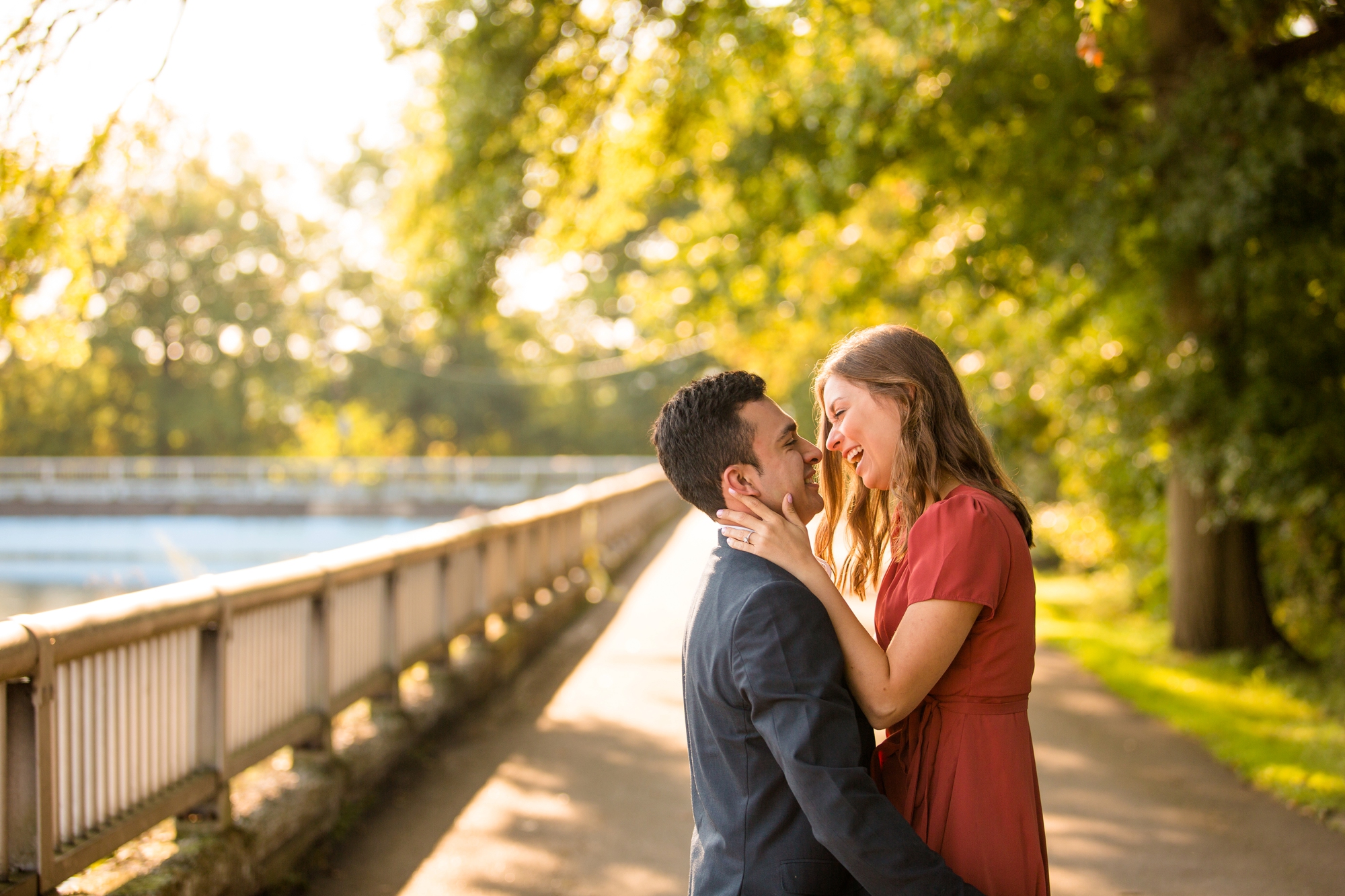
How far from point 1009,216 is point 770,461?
895 cm

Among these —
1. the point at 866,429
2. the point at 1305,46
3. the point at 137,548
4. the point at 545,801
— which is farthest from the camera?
the point at 137,548

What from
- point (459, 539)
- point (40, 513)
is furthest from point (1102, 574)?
point (40, 513)

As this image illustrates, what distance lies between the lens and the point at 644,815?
6207mm

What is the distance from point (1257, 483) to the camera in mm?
9141

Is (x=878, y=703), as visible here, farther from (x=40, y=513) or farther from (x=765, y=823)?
(x=40, y=513)

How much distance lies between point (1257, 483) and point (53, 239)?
854 centimetres

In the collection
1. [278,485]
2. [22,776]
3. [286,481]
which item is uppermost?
[22,776]

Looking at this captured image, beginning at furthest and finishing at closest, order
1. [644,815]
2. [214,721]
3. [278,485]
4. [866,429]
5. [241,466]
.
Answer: [241,466], [278,485], [644,815], [214,721], [866,429]

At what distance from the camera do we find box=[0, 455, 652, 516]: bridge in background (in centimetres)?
3309

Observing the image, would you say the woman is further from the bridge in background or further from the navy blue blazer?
the bridge in background

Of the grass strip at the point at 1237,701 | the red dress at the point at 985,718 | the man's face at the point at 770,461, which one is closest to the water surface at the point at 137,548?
the man's face at the point at 770,461

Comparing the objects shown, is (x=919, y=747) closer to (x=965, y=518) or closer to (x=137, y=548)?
(x=965, y=518)

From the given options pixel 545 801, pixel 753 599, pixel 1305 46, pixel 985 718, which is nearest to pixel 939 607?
pixel 985 718

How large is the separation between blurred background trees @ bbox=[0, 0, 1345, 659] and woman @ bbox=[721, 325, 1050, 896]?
9.02 ft
